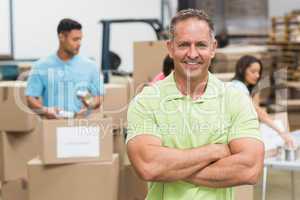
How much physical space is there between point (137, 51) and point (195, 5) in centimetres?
402

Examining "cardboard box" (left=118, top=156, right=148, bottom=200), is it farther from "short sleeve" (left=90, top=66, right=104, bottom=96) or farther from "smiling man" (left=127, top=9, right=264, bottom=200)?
"smiling man" (left=127, top=9, right=264, bottom=200)

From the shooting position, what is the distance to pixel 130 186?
3.36m

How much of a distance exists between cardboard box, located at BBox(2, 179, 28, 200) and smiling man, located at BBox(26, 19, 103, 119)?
0.53 meters

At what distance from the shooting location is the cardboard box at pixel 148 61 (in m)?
4.53

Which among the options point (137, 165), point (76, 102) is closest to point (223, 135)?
point (137, 165)

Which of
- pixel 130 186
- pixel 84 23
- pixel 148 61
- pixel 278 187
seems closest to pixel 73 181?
pixel 130 186

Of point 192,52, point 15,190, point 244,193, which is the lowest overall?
point 15,190

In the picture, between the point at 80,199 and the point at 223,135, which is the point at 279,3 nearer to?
the point at 80,199

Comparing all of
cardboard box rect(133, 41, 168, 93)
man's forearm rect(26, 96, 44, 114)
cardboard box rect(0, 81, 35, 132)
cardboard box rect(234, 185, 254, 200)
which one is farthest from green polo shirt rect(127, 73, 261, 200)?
cardboard box rect(133, 41, 168, 93)

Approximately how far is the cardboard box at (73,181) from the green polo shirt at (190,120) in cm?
142

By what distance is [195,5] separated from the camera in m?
8.41

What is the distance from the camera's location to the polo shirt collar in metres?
1.55

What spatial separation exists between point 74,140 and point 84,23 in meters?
3.81

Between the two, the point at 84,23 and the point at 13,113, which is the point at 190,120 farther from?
the point at 84,23
